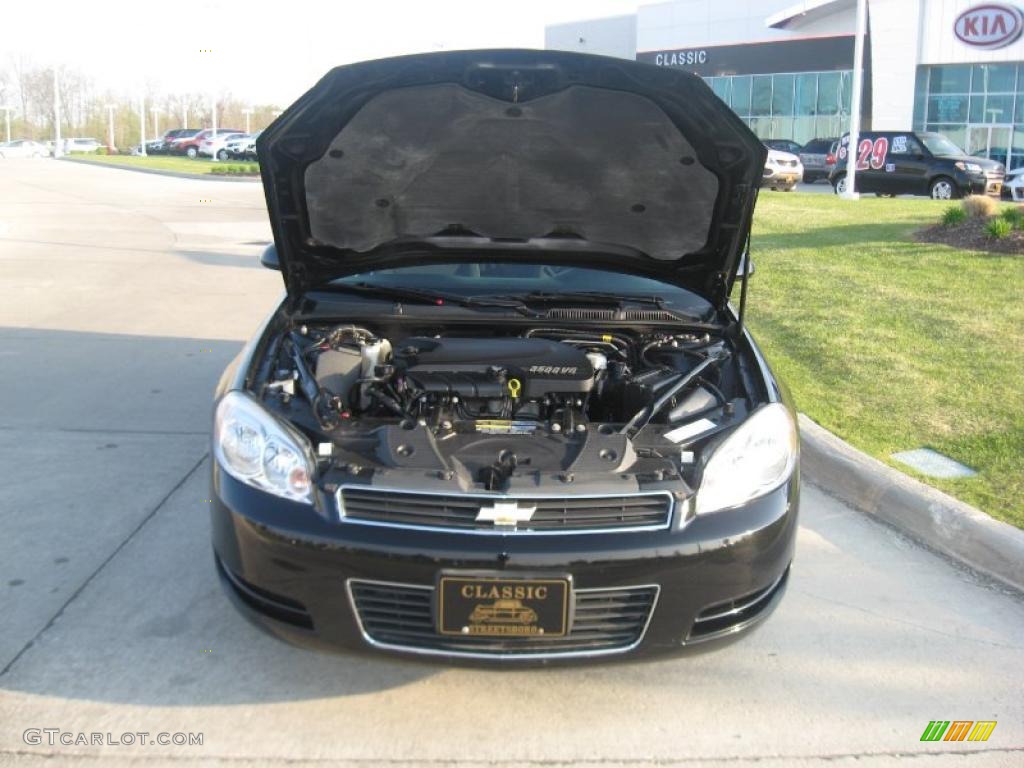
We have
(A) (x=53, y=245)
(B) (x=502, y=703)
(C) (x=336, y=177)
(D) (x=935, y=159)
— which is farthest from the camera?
(D) (x=935, y=159)

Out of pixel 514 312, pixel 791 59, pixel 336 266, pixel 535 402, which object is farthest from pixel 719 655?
pixel 791 59

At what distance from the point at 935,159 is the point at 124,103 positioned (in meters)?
82.6

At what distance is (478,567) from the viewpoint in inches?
109

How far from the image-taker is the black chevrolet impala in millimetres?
2852

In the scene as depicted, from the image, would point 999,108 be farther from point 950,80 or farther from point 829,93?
point 829,93

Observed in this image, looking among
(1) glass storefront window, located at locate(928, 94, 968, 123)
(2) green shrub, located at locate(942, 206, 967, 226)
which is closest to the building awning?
(1) glass storefront window, located at locate(928, 94, 968, 123)

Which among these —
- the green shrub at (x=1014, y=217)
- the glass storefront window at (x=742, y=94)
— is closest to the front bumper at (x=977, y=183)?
the green shrub at (x=1014, y=217)

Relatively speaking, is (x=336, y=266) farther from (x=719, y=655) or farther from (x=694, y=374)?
(x=719, y=655)

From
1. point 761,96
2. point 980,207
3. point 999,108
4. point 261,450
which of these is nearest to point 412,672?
point 261,450

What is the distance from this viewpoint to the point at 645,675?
3355 mm

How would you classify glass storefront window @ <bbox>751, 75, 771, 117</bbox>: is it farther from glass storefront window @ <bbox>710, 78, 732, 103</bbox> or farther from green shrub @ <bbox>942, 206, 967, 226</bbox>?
green shrub @ <bbox>942, 206, 967, 226</bbox>

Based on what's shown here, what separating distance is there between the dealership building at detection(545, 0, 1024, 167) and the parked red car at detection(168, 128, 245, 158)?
2514 centimetres

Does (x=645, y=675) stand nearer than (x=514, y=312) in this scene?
Yes

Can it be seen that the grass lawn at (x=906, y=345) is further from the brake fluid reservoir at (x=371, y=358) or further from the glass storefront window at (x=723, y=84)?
the glass storefront window at (x=723, y=84)
